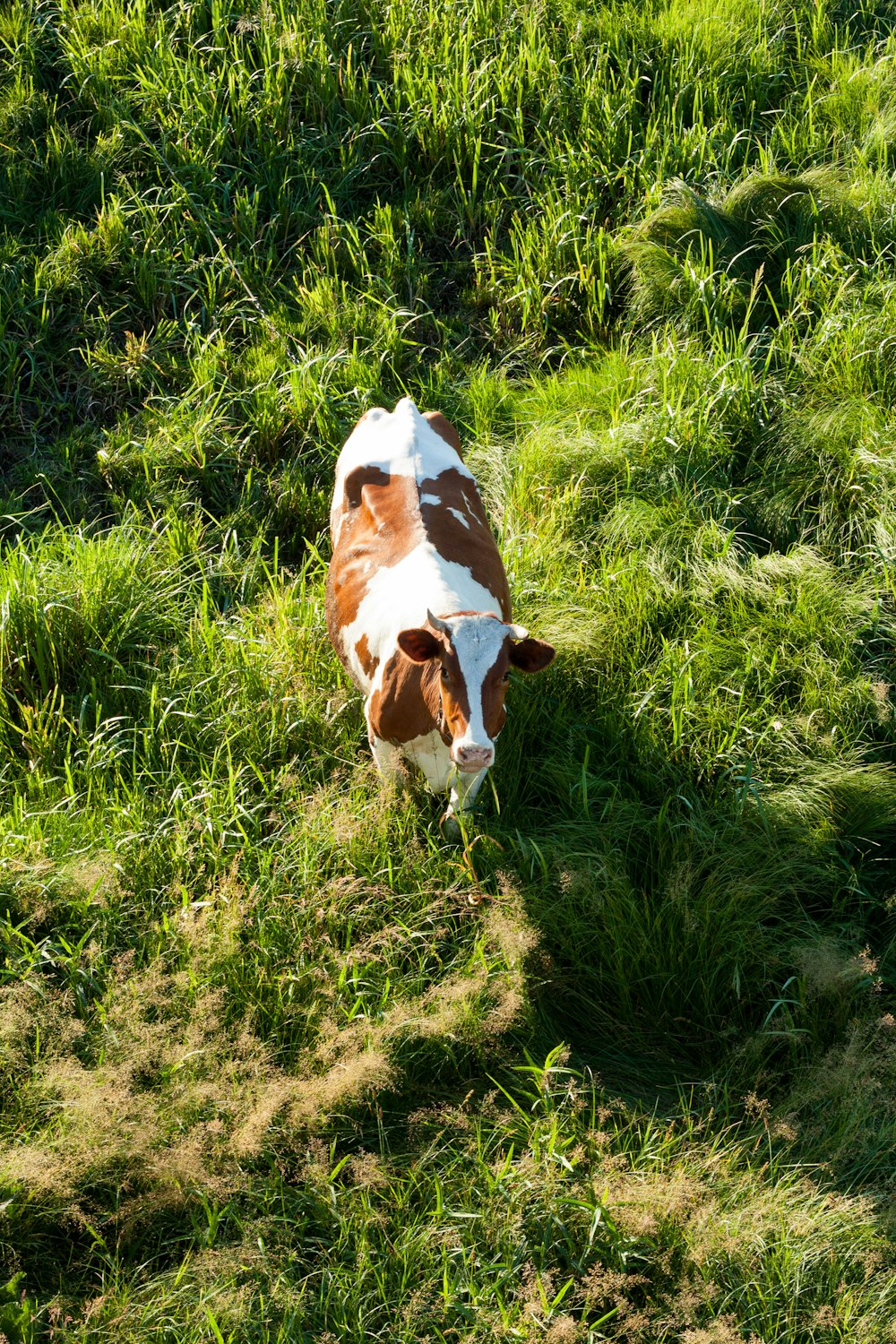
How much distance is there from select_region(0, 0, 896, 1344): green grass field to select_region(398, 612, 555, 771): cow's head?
1.62ft

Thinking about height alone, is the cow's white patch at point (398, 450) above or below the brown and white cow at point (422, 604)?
above

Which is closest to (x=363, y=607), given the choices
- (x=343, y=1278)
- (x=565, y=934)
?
(x=565, y=934)

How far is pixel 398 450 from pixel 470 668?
54.9 inches

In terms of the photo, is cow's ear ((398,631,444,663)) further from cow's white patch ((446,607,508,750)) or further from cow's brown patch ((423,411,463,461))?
cow's brown patch ((423,411,463,461))

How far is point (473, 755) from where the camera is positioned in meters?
3.49

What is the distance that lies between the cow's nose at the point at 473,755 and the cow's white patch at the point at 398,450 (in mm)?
1382

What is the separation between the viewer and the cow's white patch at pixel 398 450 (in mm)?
4590

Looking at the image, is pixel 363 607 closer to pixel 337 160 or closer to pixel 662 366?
pixel 662 366

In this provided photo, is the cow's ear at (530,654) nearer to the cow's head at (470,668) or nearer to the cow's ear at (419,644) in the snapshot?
the cow's head at (470,668)

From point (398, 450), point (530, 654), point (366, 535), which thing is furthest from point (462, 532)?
point (530, 654)

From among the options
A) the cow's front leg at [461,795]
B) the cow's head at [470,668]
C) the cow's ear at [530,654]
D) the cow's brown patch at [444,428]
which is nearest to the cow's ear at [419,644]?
the cow's head at [470,668]

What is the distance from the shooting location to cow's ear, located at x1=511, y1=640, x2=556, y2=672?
147 inches

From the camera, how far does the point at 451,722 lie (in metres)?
3.66

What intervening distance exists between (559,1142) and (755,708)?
1.78 metres
